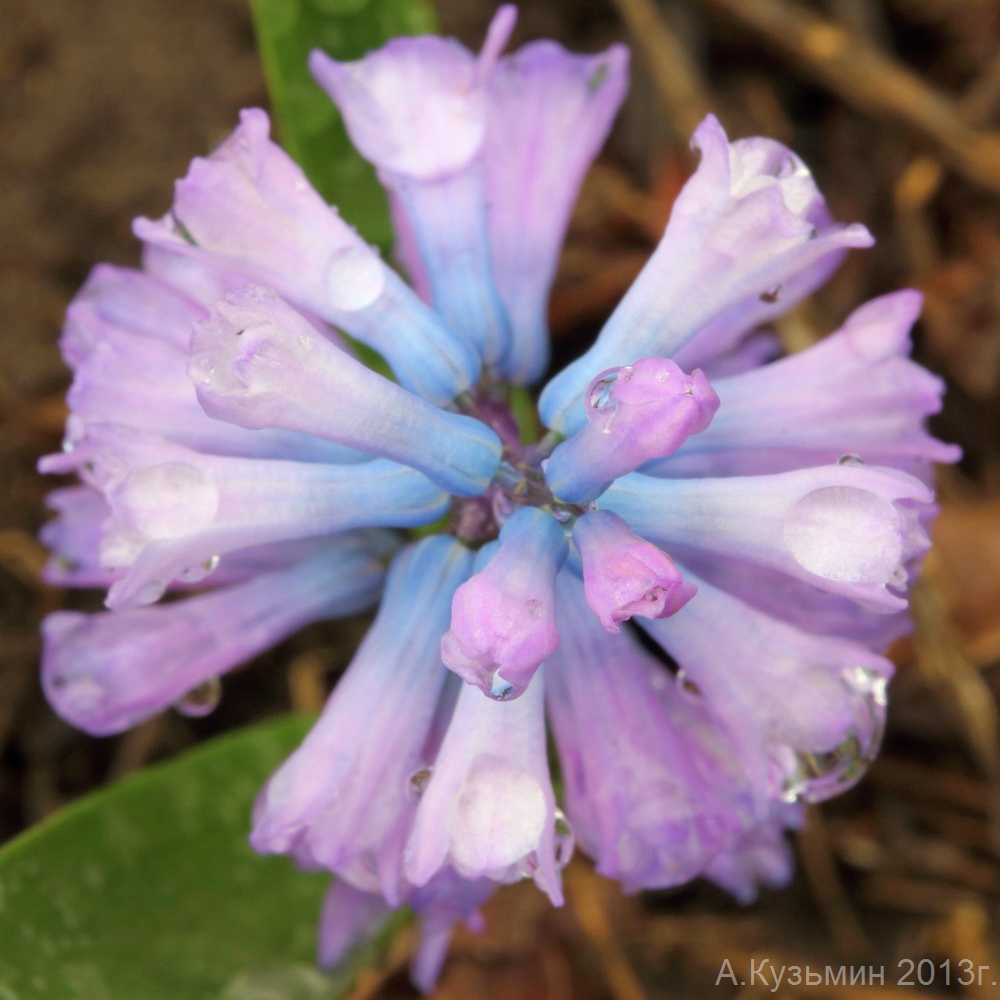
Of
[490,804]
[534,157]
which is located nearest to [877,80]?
[534,157]

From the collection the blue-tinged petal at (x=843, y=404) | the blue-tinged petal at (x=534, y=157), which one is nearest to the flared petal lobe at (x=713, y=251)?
the blue-tinged petal at (x=843, y=404)

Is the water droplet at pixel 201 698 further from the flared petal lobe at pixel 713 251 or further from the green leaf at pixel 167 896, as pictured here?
the flared petal lobe at pixel 713 251

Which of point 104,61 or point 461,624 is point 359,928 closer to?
point 461,624

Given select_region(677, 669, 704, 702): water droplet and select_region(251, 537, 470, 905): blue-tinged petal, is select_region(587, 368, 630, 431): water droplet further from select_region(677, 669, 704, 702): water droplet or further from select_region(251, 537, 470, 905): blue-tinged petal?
select_region(677, 669, 704, 702): water droplet

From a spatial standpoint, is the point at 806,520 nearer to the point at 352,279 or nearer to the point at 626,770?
the point at 626,770

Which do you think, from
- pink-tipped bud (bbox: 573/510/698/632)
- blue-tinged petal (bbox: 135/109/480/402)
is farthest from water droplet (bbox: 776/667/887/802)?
blue-tinged petal (bbox: 135/109/480/402)

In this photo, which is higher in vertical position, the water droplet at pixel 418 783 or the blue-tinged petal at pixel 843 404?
the water droplet at pixel 418 783

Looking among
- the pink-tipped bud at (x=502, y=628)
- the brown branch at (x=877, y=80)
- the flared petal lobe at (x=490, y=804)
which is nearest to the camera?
the pink-tipped bud at (x=502, y=628)
